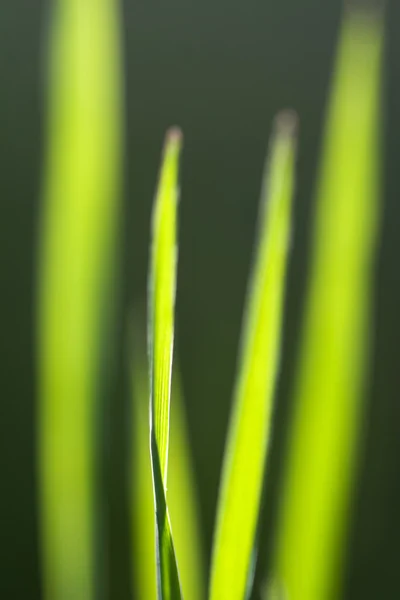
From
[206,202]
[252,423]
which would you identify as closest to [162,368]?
[252,423]

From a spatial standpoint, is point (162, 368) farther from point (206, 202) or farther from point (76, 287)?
point (206, 202)

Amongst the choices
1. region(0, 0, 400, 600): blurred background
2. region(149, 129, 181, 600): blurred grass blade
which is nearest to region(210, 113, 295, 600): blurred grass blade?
region(149, 129, 181, 600): blurred grass blade

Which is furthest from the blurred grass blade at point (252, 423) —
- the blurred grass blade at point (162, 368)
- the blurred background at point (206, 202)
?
the blurred background at point (206, 202)

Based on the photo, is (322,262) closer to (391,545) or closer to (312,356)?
(312,356)

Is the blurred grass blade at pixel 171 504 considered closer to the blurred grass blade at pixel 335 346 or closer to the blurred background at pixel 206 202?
the blurred grass blade at pixel 335 346

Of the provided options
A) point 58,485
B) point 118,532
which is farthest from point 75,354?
point 118,532
